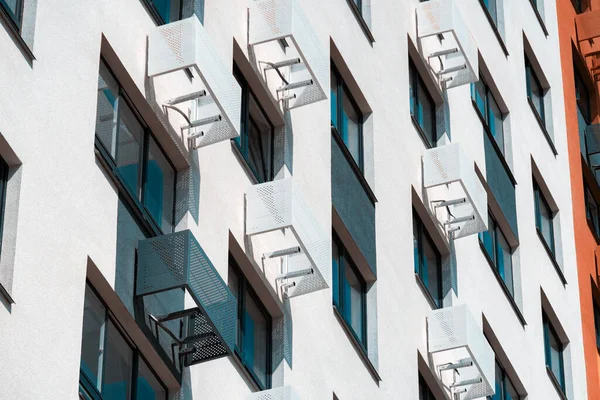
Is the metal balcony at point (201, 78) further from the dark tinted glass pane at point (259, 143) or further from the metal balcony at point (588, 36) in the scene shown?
the metal balcony at point (588, 36)

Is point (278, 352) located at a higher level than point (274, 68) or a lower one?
lower

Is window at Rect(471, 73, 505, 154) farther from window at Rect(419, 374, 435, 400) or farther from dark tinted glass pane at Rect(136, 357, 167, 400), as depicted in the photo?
dark tinted glass pane at Rect(136, 357, 167, 400)

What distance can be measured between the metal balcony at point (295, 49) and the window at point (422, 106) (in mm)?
6791

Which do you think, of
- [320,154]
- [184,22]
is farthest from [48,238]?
[320,154]

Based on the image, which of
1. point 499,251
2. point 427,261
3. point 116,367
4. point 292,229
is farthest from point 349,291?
point 499,251

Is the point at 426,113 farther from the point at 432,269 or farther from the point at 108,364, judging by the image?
the point at 108,364

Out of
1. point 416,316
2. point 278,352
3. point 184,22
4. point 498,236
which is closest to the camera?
point 184,22

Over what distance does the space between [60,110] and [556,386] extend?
67.3 feet

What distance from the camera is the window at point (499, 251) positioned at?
3597 cm

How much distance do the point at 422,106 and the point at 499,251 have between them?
15.7 ft

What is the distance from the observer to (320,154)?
27.5 metres

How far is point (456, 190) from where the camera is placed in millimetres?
32594

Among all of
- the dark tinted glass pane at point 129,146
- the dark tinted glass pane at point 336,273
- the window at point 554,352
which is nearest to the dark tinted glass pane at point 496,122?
the window at point 554,352

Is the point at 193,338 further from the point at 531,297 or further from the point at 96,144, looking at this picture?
the point at 531,297
